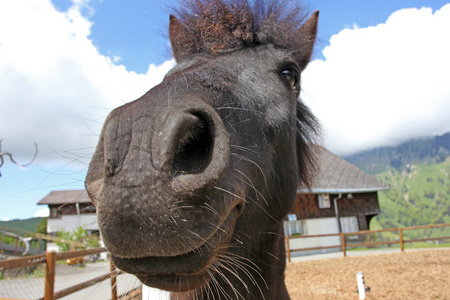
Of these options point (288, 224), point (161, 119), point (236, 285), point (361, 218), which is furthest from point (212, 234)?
point (361, 218)

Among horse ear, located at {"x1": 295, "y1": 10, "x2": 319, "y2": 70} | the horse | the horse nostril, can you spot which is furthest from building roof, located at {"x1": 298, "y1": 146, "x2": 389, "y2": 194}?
the horse nostril

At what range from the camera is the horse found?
101 cm

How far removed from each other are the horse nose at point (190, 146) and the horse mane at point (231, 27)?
1.15 m

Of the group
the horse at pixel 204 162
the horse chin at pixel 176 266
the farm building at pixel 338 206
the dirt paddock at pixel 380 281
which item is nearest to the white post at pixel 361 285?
the dirt paddock at pixel 380 281

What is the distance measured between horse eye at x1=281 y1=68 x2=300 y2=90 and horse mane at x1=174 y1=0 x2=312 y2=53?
8.7 inches

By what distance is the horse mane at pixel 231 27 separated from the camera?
215 cm

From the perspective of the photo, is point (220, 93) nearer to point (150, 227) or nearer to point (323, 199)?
point (150, 227)

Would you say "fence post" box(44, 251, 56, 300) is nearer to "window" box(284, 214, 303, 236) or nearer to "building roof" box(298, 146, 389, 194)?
"window" box(284, 214, 303, 236)

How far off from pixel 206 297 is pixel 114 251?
1145 millimetres

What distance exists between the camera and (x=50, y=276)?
3.67 m

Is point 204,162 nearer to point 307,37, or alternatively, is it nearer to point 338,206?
point 307,37

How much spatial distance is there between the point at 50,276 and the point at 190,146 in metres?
3.66

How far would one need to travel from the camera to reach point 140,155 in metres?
1.01

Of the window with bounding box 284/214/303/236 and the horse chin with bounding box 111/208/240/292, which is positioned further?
the window with bounding box 284/214/303/236
